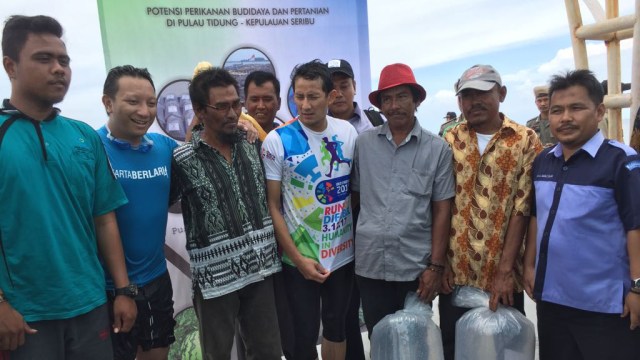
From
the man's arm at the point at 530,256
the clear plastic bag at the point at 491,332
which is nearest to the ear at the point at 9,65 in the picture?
the clear plastic bag at the point at 491,332

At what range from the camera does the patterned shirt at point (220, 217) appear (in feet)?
7.81

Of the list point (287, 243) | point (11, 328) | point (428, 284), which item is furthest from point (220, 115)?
point (428, 284)

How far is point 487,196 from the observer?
7.97ft

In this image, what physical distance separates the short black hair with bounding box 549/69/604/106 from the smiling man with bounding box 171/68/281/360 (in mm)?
1611

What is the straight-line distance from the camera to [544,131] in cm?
584

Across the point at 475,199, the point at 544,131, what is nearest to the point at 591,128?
the point at 475,199

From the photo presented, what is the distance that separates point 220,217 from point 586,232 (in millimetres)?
1771

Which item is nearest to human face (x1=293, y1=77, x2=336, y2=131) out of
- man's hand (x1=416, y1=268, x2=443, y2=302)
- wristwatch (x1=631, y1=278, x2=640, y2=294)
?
man's hand (x1=416, y1=268, x2=443, y2=302)

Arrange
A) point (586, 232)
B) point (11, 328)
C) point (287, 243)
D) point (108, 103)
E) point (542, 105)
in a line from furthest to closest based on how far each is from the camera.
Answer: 1. point (542, 105)
2. point (287, 243)
3. point (108, 103)
4. point (586, 232)
5. point (11, 328)

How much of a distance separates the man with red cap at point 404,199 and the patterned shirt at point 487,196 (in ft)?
0.24

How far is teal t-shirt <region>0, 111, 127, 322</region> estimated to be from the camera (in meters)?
1.76

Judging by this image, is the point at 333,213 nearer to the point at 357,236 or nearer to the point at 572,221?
the point at 357,236

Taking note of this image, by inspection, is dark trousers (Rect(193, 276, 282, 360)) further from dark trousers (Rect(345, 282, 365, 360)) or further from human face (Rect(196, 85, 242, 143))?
human face (Rect(196, 85, 242, 143))

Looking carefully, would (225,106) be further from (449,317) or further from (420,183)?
(449,317)
